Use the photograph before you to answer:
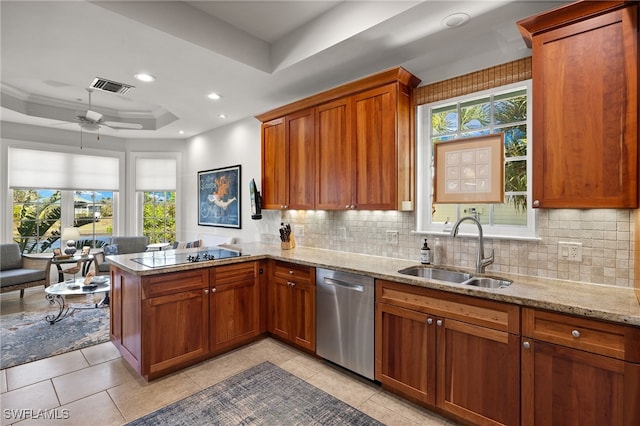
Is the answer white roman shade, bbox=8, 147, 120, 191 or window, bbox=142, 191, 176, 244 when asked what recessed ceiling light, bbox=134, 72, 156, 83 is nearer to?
window, bbox=142, 191, 176, 244

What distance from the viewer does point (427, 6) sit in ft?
6.56

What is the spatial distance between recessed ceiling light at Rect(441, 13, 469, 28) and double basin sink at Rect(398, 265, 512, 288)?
1751 mm

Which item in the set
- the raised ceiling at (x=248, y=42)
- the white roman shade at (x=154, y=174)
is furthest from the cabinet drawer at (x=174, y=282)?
the white roman shade at (x=154, y=174)

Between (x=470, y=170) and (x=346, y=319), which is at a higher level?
(x=470, y=170)

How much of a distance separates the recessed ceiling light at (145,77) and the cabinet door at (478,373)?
11.1 ft

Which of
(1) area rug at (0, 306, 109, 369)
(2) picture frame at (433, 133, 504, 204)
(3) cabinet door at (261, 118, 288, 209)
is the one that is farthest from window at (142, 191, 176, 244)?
(2) picture frame at (433, 133, 504, 204)

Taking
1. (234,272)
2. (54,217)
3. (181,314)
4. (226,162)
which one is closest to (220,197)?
(226,162)

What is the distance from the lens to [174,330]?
2621 millimetres

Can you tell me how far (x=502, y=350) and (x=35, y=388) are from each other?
10.9 feet

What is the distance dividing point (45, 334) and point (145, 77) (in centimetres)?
293

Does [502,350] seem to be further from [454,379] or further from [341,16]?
[341,16]

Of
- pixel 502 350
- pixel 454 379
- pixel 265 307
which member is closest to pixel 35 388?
pixel 265 307

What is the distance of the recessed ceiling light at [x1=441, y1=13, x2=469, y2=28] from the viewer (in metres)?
2.06

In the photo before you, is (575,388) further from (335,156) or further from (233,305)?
(233,305)
